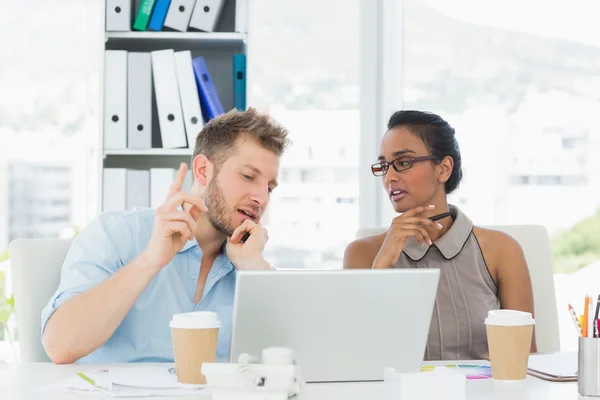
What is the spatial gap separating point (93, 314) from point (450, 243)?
1021 mm

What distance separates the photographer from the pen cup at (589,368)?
129 centimetres

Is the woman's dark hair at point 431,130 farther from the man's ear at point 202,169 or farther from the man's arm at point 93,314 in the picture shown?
the man's arm at point 93,314

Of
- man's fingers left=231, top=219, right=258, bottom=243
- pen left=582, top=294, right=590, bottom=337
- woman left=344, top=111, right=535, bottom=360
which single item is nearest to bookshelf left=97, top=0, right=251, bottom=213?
woman left=344, top=111, right=535, bottom=360

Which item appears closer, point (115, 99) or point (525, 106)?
point (115, 99)

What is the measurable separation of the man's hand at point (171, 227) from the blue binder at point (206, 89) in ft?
4.64

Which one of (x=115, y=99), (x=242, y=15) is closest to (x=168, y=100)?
(x=115, y=99)

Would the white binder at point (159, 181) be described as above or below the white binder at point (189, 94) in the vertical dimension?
below

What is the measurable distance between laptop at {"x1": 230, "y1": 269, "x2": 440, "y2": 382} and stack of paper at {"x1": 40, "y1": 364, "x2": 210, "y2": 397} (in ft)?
0.37

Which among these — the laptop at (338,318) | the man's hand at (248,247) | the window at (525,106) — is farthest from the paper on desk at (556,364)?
the window at (525,106)

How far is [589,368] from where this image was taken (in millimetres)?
1296

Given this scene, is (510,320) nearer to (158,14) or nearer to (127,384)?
(127,384)

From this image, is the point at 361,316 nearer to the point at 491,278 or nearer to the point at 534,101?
the point at 491,278

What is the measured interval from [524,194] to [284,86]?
1.10 meters

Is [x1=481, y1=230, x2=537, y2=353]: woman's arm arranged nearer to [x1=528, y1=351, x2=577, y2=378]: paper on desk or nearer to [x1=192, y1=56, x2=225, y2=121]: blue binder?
[x1=528, y1=351, x2=577, y2=378]: paper on desk
